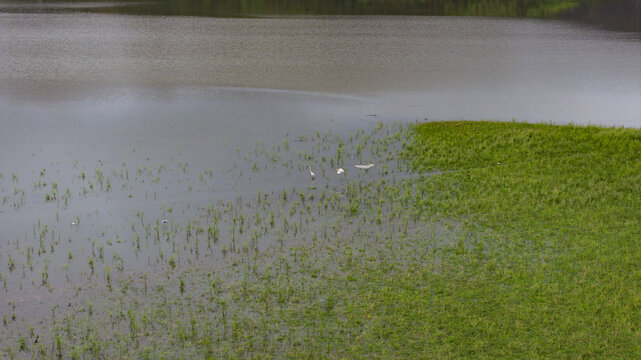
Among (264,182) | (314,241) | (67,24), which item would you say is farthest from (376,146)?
(67,24)

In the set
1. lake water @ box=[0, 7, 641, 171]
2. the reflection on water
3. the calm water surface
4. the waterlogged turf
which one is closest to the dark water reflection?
the reflection on water

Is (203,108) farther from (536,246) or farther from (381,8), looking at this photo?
(381,8)

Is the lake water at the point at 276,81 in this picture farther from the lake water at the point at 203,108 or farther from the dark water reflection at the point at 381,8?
the dark water reflection at the point at 381,8

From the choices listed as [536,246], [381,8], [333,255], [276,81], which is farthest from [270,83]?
[381,8]

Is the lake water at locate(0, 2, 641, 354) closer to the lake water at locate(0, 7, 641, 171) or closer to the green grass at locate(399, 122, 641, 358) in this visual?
the lake water at locate(0, 7, 641, 171)

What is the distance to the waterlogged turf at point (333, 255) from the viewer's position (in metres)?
10.3

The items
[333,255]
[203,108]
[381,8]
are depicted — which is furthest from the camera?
[381,8]

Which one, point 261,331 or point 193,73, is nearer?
point 261,331

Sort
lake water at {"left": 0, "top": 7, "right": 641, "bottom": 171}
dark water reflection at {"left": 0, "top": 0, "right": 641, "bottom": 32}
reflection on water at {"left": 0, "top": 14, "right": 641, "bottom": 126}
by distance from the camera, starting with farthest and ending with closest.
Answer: dark water reflection at {"left": 0, "top": 0, "right": 641, "bottom": 32}, reflection on water at {"left": 0, "top": 14, "right": 641, "bottom": 126}, lake water at {"left": 0, "top": 7, "right": 641, "bottom": 171}

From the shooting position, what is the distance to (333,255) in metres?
13.4

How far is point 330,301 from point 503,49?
1589 inches

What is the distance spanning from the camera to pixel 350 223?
15.3 meters

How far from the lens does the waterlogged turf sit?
10.3 metres

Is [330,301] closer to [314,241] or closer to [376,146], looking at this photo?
[314,241]
